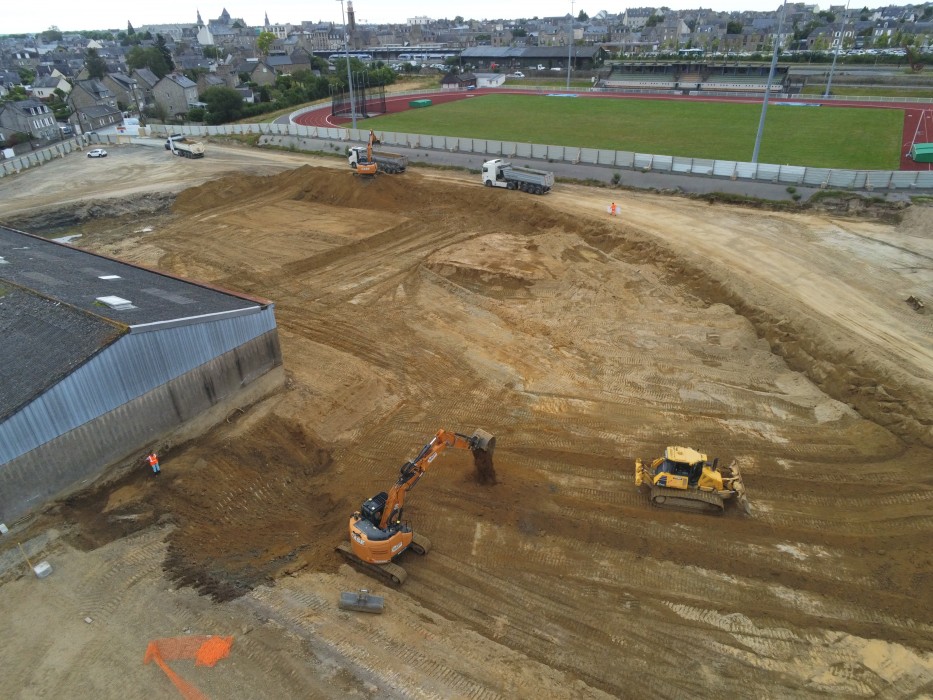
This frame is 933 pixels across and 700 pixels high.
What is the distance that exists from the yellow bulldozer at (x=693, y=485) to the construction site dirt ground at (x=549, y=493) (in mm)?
429

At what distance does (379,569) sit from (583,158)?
130ft

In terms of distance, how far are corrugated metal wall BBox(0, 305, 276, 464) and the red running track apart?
160 ft

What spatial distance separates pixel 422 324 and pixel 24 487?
14.9m

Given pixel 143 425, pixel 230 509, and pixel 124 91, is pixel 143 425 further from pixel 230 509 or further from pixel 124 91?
pixel 124 91

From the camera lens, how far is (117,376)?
1473cm

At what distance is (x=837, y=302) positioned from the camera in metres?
23.1

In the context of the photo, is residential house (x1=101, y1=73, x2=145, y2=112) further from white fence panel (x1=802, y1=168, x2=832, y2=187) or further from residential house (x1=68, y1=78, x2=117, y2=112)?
white fence panel (x1=802, y1=168, x2=832, y2=187)

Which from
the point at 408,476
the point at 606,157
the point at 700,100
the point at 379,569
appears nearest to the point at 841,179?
the point at 606,157

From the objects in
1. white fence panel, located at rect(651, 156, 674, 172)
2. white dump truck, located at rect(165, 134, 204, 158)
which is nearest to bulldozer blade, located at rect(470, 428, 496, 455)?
white fence panel, located at rect(651, 156, 674, 172)

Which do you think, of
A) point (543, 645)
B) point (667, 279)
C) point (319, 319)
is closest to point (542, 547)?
point (543, 645)

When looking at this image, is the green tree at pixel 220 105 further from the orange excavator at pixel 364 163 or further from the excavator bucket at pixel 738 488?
the excavator bucket at pixel 738 488

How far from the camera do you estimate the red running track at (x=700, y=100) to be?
50.3 meters

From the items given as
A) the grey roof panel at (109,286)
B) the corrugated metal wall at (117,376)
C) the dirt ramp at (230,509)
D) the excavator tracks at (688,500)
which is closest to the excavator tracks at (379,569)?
the dirt ramp at (230,509)

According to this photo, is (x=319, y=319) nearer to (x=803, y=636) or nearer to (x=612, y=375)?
(x=612, y=375)
